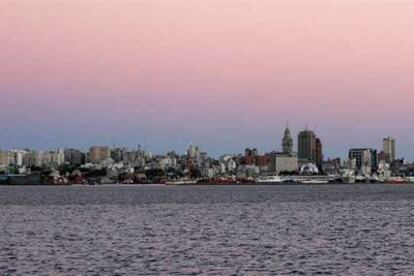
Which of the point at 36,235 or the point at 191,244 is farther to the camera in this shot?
the point at 36,235

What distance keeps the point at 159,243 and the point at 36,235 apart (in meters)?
12.8

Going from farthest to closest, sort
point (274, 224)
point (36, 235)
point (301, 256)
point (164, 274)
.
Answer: point (274, 224) < point (36, 235) < point (301, 256) < point (164, 274)

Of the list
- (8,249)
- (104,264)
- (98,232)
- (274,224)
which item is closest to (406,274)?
(104,264)

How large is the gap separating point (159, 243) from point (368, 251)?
46.3 ft

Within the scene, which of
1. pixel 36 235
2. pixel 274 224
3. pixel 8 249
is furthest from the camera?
pixel 274 224

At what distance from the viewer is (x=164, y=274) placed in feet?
166

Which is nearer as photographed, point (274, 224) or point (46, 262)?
point (46, 262)

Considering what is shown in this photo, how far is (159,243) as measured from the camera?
68375 millimetres

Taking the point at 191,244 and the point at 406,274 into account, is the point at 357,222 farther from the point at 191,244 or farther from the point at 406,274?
the point at 406,274

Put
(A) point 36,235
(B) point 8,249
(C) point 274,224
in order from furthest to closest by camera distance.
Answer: (C) point 274,224 → (A) point 36,235 → (B) point 8,249

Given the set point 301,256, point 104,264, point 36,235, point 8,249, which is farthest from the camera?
point 36,235

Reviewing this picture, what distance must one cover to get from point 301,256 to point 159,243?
12.7 m

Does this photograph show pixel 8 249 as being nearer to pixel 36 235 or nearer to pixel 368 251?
pixel 36 235

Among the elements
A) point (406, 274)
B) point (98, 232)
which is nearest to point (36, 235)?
point (98, 232)
